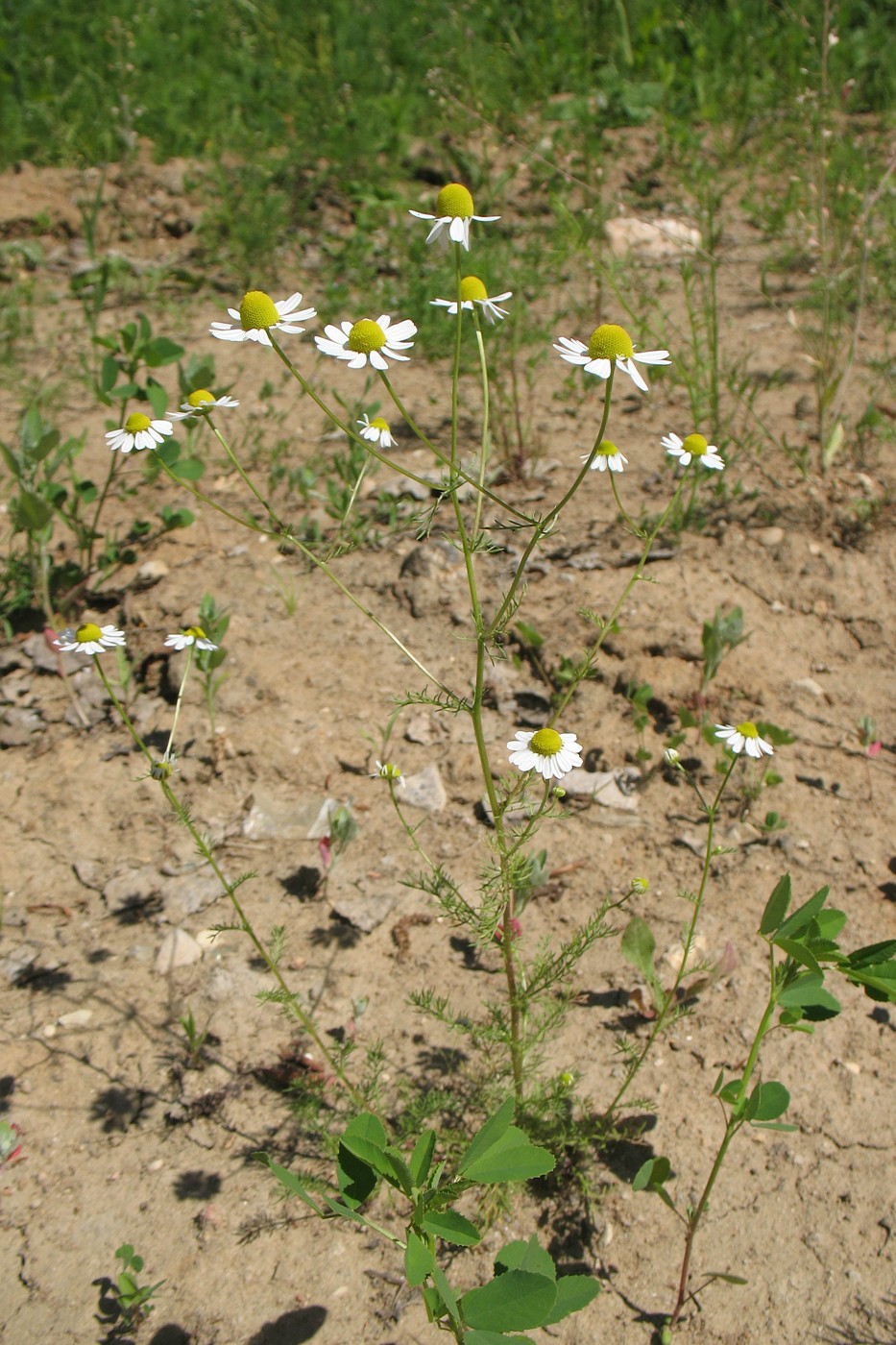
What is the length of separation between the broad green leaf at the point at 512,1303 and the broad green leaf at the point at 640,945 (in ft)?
2.75

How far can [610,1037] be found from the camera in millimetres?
2309

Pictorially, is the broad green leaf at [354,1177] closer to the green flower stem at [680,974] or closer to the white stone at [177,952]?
the green flower stem at [680,974]

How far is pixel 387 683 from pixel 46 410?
1913 mm

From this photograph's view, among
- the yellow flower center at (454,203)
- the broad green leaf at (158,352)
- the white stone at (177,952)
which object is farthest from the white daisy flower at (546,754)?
the broad green leaf at (158,352)

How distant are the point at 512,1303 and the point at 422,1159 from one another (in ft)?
0.75

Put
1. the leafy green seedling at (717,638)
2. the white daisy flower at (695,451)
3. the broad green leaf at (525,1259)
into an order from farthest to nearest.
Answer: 1. the leafy green seedling at (717,638)
2. the white daisy flower at (695,451)
3. the broad green leaf at (525,1259)

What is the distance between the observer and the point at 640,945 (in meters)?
2.27

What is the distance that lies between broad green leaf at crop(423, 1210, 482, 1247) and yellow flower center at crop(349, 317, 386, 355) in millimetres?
1316

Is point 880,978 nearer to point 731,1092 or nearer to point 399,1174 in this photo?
point 731,1092

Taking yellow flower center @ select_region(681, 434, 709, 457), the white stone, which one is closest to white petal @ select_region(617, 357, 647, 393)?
yellow flower center @ select_region(681, 434, 709, 457)

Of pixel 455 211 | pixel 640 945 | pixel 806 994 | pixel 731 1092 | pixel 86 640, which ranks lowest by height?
pixel 640 945

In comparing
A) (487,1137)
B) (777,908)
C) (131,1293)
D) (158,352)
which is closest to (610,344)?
(777,908)

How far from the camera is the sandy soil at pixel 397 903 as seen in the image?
1947 mm

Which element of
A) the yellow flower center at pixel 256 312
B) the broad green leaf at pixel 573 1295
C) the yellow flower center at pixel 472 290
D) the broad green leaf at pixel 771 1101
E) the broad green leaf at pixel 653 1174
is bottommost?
the broad green leaf at pixel 653 1174
